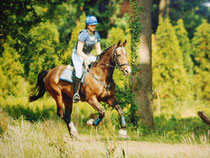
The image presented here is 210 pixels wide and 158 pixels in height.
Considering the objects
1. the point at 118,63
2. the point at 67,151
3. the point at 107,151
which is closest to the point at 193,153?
the point at 107,151

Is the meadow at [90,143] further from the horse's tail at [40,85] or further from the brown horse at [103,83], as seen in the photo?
the horse's tail at [40,85]

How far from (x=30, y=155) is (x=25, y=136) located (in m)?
0.97

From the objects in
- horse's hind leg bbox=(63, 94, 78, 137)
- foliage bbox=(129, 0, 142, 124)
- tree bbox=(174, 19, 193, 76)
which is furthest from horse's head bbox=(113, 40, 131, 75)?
tree bbox=(174, 19, 193, 76)

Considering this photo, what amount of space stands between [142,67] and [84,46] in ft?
6.79

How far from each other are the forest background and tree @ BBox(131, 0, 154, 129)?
189 mm

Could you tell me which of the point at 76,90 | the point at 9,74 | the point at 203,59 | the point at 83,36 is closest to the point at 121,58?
the point at 83,36

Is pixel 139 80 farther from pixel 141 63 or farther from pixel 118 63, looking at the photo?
pixel 118 63

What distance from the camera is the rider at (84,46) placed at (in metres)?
7.16

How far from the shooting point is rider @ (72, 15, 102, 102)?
7.16m

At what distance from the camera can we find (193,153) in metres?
5.03

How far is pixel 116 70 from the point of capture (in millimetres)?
13656

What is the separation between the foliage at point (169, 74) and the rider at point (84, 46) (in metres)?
8.22

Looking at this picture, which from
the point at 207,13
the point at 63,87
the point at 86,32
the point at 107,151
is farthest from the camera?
the point at 207,13

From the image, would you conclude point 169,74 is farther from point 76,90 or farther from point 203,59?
point 76,90
